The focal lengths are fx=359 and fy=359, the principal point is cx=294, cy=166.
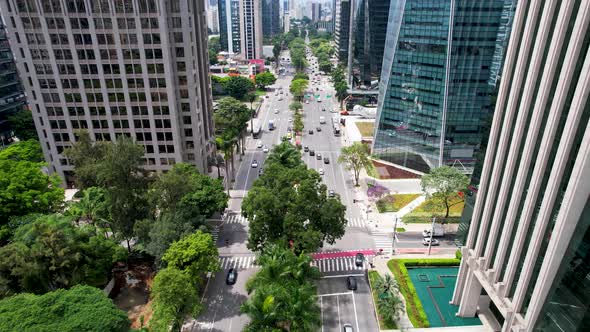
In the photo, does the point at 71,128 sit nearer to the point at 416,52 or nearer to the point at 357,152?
the point at 357,152

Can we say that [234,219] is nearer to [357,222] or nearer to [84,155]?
[357,222]

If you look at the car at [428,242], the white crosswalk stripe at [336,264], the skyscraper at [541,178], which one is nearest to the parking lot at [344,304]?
the white crosswalk stripe at [336,264]

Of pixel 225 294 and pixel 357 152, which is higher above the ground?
pixel 357 152

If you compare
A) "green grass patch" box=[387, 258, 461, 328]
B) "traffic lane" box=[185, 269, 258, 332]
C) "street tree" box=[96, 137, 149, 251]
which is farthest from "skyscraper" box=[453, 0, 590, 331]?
"street tree" box=[96, 137, 149, 251]

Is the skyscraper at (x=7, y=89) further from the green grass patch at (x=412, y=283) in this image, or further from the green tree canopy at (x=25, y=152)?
the green grass patch at (x=412, y=283)

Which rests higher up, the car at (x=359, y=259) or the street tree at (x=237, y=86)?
the street tree at (x=237, y=86)

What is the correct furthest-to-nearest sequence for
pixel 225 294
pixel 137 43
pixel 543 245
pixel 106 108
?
pixel 106 108
pixel 137 43
pixel 225 294
pixel 543 245

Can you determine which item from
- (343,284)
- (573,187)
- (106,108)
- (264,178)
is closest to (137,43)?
(106,108)

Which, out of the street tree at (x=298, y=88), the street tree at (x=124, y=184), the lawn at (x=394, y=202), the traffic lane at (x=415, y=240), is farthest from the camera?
the street tree at (x=298, y=88)
